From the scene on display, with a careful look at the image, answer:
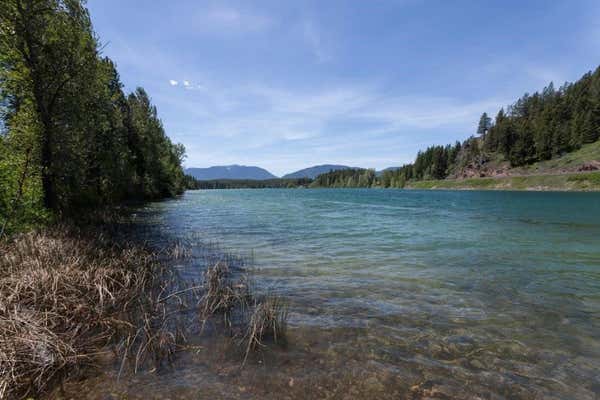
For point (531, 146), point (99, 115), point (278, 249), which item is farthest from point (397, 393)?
point (531, 146)

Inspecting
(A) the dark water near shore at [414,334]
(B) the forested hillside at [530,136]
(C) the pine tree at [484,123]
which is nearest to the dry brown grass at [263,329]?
(A) the dark water near shore at [414,334]

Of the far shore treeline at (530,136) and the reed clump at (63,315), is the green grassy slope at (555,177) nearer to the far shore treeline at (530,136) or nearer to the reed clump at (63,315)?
the far shore treeline at (530,136)

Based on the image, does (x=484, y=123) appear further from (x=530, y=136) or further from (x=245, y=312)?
(x=245, y=312)

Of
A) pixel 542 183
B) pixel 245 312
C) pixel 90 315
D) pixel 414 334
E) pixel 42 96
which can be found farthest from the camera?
pixel 542 183

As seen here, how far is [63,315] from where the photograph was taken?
5.72 m

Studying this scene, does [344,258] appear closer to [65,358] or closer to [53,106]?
[65,358]

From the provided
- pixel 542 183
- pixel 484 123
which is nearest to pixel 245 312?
pixel 542 183

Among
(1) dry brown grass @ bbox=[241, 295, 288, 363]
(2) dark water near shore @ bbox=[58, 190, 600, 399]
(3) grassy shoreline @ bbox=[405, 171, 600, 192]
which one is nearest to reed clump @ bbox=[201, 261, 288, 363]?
(1) dry brown grass @ bbox=[241, 295, 288, 363]

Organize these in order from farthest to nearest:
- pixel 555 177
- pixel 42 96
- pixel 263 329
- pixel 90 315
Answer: pixel 555 177, pixel 42 96, pixel 90 315, pixel 263 329

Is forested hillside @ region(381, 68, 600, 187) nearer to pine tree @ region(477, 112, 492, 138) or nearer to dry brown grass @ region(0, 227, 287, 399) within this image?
pine tree @ region(477, 112, 492, 138)

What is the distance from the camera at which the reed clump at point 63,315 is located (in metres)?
4.16

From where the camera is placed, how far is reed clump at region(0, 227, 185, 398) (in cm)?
416

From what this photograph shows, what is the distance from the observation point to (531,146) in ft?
367

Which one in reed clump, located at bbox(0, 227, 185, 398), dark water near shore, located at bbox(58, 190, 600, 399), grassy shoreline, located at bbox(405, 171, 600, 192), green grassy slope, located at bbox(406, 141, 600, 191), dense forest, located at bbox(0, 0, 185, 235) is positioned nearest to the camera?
reed clump, located at bbox(0, 227, 185, 398)
